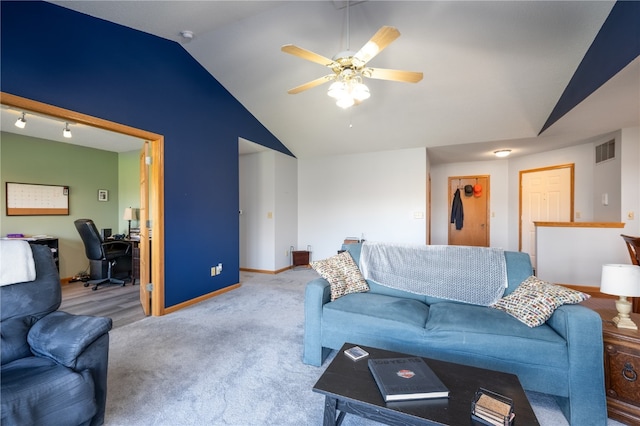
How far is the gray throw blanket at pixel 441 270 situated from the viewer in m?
2.26

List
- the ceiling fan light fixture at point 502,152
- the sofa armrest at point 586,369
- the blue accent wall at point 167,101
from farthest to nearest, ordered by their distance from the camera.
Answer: the ceiling fan light fixture at point 502,152 → the blue accent wall at point 167,101 → the sofa armrest at point 586,369

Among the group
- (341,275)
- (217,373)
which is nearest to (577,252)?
(341,275)

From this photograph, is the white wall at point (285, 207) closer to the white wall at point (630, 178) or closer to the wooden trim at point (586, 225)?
the wooden trim at point (586, 225)

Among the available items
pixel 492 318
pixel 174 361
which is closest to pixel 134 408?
pixel 174 361

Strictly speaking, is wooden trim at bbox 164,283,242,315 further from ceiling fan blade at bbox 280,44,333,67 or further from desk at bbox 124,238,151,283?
ceiling fan blade at bbox 280,44,333,67

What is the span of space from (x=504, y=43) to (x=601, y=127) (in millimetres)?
2252

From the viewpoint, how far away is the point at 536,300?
184 centimetres

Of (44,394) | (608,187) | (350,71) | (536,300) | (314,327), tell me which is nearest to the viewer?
(44,394)

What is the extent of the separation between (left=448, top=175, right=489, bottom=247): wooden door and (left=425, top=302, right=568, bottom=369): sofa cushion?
5118 mm

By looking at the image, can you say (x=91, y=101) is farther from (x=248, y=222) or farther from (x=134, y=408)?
(x=248, y=222)

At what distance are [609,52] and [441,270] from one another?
2.47 metres

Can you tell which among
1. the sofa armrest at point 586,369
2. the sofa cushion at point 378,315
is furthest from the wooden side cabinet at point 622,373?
the sofa cushion at point 378,315

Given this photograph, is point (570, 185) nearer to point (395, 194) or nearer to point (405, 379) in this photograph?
point (395, 194)

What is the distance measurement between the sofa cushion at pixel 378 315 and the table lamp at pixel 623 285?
1.07 m
